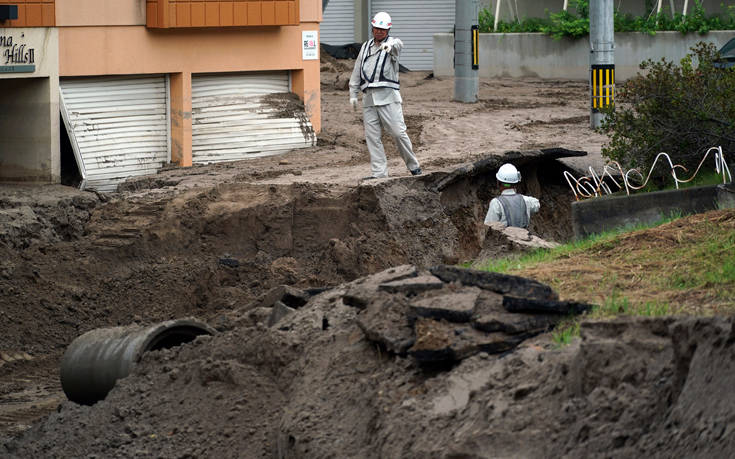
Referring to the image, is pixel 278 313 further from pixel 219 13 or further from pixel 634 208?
pixel 219 13

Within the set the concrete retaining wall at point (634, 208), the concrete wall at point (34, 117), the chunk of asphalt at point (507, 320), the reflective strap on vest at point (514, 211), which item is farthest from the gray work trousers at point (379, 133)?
the chunk of asphalt at point (507, 320)

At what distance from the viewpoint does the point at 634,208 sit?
1088 centimetres

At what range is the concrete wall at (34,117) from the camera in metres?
14.0

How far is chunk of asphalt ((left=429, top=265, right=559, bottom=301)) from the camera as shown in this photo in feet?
21.2

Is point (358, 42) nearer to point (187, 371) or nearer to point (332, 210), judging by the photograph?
point (332, 210)

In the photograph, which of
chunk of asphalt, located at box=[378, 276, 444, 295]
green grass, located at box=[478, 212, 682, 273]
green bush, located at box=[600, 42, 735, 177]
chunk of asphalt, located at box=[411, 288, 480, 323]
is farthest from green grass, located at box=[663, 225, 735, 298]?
green bush, located at box=[600, 42, 735, 177]

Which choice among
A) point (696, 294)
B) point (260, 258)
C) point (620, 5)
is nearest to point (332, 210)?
point (260, 258)

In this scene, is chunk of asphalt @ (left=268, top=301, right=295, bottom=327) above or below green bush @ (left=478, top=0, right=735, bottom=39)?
below

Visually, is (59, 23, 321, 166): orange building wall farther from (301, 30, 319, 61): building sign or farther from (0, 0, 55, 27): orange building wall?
(0, 0, 55, 27): orange building wall

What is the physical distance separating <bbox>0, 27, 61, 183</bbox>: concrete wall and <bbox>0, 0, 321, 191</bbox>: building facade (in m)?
0.01

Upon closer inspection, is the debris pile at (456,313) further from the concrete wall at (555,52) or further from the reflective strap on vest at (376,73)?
the concrete wall at (555,52)

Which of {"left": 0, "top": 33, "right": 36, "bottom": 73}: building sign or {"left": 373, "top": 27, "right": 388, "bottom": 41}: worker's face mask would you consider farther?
{"left": 0, "top": 33, "right": 36, "bottom": 73}: building sign

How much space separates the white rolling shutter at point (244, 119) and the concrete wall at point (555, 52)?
10.2m

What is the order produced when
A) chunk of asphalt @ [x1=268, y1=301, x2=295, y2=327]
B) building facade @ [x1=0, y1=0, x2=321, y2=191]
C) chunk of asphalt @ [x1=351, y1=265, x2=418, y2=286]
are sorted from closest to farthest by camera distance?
chunk of asphalt @ [x1=351, y1=265, x2=418, y2=286] → chunk of asphalt @ [x1=268, y1=301, x2=295, y2=327] → building facade @ [x1=0, y1=0, x2=321, y2=191]
